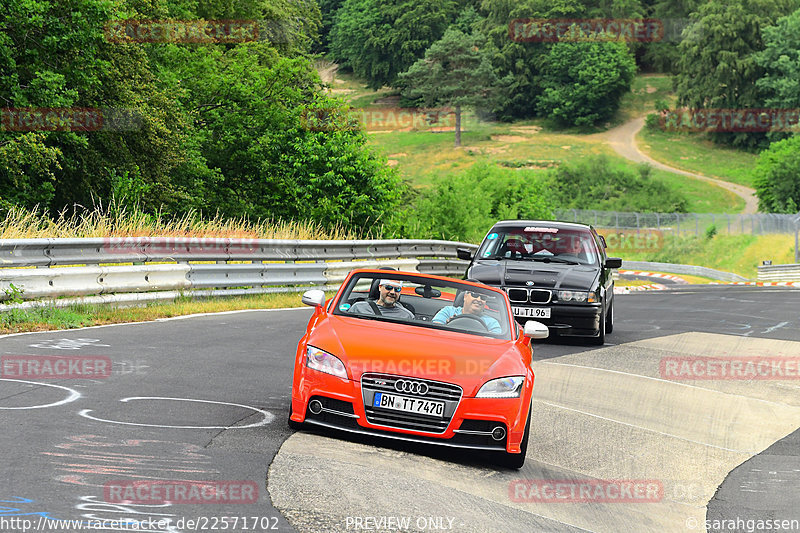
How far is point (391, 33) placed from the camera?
152m

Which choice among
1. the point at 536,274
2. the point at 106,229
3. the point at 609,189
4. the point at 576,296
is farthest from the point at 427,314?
the point at 609,189

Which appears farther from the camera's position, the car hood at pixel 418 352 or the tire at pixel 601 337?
the tire at pixel 601 337

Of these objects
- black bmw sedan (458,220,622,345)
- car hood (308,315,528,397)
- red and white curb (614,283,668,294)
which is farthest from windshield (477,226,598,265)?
red and white curb (614,283,668,294)

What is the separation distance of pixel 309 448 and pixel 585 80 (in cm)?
13582

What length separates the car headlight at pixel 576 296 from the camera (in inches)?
567

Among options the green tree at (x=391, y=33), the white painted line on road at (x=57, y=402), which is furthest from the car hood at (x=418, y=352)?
the green tree at (x=391, y=33)

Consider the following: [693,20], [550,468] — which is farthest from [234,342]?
[693,20]

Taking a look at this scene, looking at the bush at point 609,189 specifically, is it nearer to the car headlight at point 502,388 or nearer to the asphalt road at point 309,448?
the asphalt road at point 309,448

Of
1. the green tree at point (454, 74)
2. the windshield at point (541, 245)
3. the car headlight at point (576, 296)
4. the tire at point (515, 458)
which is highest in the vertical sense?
the tire at point (515, 458)

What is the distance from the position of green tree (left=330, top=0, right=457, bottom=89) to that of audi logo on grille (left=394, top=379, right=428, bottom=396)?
146 metres

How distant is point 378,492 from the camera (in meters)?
6.07

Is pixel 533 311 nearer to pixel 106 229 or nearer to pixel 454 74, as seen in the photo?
pixel 106 229

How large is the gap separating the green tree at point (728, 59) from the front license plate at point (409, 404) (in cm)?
12569

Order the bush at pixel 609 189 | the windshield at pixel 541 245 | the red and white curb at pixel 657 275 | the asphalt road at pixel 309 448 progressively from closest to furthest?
the asphalt road at pixel 309 448 < the windshield at pixel 541 245 < the red and white curb at pixel 657 275 < the bush at pixel 609 189
